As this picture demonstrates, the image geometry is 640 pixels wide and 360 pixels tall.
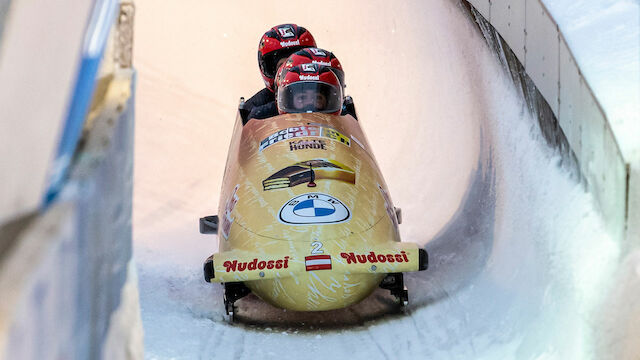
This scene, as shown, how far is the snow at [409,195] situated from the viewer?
3.53 metres

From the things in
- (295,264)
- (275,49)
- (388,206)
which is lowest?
(295,264)

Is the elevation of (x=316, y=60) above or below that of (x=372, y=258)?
above

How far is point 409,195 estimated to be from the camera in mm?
5980

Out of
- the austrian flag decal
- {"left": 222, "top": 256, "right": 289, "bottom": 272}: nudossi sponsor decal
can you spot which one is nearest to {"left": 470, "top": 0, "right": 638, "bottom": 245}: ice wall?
the austrian flag decal

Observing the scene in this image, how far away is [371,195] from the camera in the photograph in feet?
13.1

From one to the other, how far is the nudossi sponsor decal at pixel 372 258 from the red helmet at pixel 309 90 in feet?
4.37

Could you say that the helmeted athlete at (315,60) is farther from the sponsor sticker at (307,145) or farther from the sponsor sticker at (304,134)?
the sponsor sticker at (307,145)

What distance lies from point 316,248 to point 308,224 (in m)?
0.17

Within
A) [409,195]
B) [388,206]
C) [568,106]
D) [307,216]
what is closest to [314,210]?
[307,216]

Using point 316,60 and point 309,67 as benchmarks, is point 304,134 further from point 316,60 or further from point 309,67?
point 316,60

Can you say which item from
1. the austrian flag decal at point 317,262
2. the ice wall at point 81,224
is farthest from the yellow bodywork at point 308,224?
the ice wall at point 81,224

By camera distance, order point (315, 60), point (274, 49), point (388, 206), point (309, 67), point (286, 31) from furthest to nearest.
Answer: point (286, 31)
point (274, 49)
point (315, 60)
point (309, 67)
point (388, 206)

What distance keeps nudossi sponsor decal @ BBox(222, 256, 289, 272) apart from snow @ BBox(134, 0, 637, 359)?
36cm

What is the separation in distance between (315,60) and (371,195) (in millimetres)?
1131
